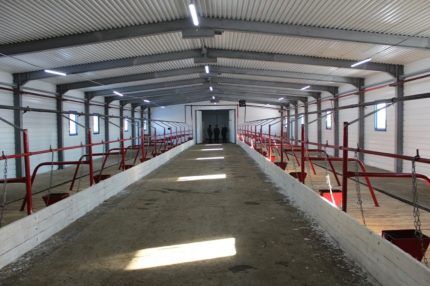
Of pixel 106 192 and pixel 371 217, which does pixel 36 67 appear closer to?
pixel 106 192

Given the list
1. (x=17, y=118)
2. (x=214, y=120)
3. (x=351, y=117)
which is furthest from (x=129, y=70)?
(x=214, y=120)

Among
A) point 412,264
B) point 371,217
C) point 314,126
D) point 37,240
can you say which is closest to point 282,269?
point 412,264

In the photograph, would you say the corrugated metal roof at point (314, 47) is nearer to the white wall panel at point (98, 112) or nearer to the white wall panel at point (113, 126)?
the white wall panel at point (98, 112)

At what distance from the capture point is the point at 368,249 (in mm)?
3777

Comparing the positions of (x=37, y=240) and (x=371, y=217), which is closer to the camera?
(x=37, y=240)

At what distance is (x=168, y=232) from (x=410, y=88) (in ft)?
29.6

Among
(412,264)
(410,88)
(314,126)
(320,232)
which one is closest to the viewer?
(412,264)

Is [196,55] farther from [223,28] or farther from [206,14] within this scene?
[206,14]

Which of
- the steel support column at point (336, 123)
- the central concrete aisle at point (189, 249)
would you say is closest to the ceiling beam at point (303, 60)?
the steel support column at point (336, 123)

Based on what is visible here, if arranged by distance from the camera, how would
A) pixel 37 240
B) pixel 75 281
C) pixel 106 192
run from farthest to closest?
pixel 106 192 < pixel 37 240 < pixel 75 281

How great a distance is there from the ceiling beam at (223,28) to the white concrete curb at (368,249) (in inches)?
159

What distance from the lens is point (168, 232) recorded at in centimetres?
539

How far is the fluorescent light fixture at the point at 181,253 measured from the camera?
13.7 ft

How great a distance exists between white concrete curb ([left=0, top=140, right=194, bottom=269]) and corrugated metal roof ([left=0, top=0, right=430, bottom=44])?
11.1 ft
